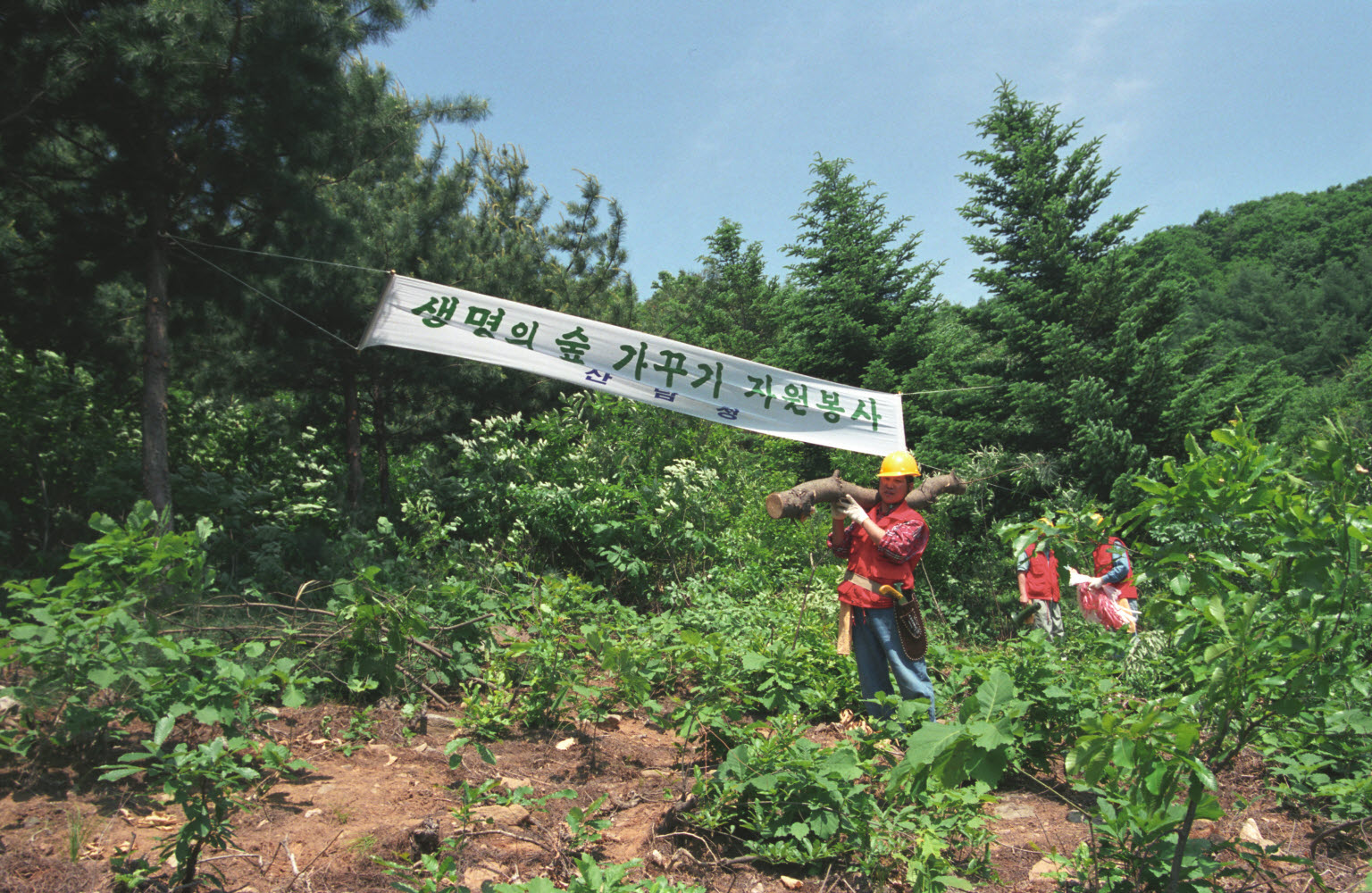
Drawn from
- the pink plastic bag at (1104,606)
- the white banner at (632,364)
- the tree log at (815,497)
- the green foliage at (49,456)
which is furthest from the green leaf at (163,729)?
the pink plastic bag at (1104,606)

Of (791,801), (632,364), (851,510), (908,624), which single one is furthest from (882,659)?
(632,364)

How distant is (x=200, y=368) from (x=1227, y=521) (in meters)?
7.22

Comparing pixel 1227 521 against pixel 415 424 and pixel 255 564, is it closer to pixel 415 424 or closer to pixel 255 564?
pixel 255 564

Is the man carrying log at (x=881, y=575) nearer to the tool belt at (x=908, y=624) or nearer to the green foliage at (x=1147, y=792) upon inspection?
the tool belt at (x=908, y=624)

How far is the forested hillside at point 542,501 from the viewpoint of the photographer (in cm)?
229

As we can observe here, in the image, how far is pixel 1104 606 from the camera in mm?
6531

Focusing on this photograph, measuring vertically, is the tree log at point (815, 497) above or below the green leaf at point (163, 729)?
above

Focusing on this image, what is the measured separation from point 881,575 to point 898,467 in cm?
62

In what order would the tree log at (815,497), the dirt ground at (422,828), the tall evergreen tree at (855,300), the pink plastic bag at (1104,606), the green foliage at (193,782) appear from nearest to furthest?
1. the green foliage at (193,782)
2. the dirt ground at (422,828)
3. the tree log at (815,497)
4. the pink plastic bag at (1104,606)
5. the tall evergreen tree at (855,300)

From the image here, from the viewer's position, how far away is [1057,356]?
947cm

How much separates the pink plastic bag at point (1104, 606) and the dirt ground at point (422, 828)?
9.18 ft

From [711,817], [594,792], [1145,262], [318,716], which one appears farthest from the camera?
[1145,262]

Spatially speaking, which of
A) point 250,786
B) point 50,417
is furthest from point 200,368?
point 250,786

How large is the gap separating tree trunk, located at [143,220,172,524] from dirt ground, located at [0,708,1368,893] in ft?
7.30
